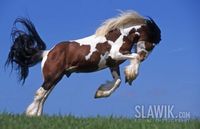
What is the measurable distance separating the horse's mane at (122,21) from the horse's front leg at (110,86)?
0.68 meters

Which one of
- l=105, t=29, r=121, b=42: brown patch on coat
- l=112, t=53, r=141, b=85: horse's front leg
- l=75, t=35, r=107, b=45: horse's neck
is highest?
l=105, t=29, r=121, b=42: brown patch on coat

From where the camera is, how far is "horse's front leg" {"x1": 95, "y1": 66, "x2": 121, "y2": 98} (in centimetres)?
749

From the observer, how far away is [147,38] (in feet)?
25.5

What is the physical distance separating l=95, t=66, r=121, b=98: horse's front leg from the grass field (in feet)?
3.36

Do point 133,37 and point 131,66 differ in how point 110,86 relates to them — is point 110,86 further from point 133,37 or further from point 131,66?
point 133,37

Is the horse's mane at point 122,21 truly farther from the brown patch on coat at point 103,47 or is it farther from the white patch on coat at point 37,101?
the white patch on coat at point 37,101

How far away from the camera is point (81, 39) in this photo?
7742mm

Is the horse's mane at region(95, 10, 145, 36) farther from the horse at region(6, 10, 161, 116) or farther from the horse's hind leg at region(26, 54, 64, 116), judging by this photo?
the horse's hind leg at region(26, 54, 64, 116)

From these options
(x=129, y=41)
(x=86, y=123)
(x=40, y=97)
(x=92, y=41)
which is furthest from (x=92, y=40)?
(x=86, y=123)

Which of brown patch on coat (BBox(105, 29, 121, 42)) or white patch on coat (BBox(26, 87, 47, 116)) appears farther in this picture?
brown patch on coat (BBox(105, 29, 121, 42))

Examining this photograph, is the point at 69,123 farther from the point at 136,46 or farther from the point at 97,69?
the point at 136,46

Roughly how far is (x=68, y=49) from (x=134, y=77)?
1159 mm

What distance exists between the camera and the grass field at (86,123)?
17.9 ft

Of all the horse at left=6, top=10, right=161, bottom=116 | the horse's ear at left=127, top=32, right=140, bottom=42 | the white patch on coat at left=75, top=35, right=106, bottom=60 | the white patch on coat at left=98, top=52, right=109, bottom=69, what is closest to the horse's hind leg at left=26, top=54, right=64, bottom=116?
the horse at left=6, top=10, right=161, bottom=116
